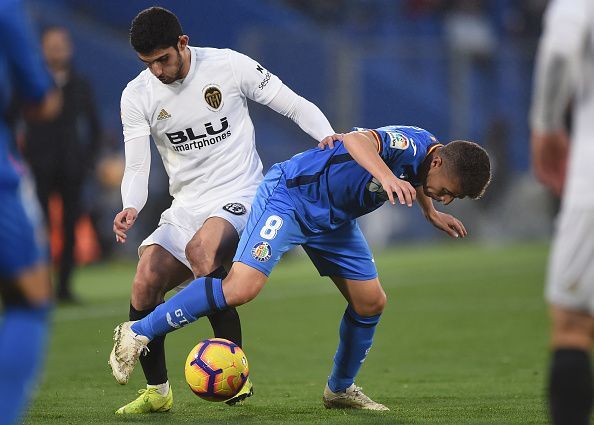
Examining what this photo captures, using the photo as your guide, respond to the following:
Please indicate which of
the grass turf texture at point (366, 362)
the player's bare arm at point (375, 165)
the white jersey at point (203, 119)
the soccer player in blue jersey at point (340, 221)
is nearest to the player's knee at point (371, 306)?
the soccer player in blue jersey at point (340, 221)

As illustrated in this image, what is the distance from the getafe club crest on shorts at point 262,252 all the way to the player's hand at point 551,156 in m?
2.13

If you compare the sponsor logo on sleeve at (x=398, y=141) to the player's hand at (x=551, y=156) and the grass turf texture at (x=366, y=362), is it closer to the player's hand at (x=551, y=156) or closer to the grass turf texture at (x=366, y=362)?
the grass turf texture at (x=366, y=362)

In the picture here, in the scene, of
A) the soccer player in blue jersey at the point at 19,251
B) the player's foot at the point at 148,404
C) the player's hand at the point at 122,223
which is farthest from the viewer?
the player's foot at the point at 148,404

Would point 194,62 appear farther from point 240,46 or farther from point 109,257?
point 240,46

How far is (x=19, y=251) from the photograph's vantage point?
3.43 metres

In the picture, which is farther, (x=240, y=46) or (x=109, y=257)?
(x=240, y=46)

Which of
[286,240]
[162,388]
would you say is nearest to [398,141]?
[286,240]

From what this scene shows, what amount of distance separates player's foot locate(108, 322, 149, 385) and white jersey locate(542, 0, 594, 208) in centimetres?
265

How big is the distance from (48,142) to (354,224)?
6227 millimetres

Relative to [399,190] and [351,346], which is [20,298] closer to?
[399,190]

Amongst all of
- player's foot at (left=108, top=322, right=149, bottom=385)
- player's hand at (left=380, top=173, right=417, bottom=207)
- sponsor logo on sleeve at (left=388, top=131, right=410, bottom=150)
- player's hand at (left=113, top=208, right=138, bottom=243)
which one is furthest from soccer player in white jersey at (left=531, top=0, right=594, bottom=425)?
player's hand at (left=113, top=208, right=138, bottom=243)

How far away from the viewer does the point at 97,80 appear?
18.0m

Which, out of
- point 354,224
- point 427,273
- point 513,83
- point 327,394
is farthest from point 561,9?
point 513,83

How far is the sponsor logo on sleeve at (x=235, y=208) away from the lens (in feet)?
19.9
